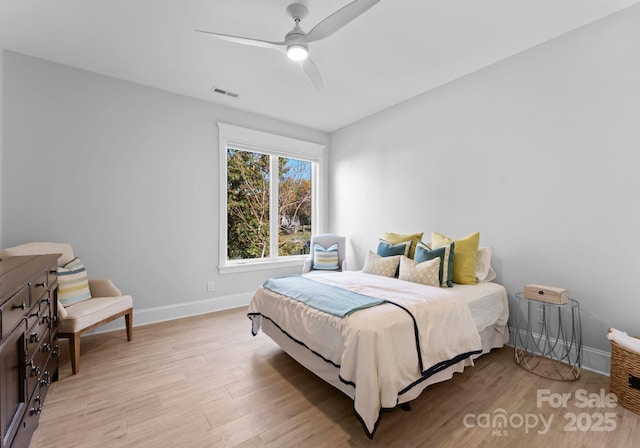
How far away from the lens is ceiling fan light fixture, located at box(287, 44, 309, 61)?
84.1 inches

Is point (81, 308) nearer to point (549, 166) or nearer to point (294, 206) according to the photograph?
point (294, 206)

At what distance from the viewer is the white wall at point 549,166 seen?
2200 millimetres

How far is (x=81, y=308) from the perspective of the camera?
2.39m

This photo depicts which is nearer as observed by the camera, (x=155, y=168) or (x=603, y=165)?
(x=603, y=165)

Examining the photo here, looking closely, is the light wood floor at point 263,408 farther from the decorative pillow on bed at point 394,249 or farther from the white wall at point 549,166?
the decorative pillow on bed at point 394,249

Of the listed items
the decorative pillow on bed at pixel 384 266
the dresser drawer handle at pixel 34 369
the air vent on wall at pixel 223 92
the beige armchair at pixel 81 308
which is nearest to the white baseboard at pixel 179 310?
the beige armchair at pixel 81 308

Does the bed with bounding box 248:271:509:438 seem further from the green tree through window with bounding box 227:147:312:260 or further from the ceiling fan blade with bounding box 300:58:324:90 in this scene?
the ceiling fan blade with bounding box 300:58:324:90

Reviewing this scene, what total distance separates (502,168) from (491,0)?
4.86 ft

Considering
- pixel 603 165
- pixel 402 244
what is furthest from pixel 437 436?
pixel 603 165

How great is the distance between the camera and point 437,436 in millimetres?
1612

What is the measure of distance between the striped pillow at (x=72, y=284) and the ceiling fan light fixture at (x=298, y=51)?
107 inches

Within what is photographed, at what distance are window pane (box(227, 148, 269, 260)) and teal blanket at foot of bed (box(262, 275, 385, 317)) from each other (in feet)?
5.53

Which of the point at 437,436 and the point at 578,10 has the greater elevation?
the point at 578,10

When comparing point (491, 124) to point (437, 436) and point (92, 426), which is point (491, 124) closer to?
point (437, 436)
